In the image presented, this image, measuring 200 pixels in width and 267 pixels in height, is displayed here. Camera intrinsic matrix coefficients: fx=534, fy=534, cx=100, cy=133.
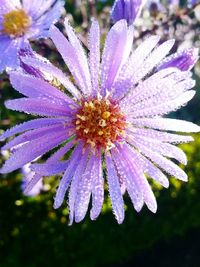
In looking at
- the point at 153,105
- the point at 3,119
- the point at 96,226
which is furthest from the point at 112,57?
the point at 96,226

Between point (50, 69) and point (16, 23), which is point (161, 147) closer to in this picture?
point (50, 69)

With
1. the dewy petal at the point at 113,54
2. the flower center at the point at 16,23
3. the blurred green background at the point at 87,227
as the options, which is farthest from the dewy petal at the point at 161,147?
the blurred green background at the point at 87,227

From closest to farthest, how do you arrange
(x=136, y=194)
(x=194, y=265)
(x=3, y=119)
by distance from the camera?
(x=136, y=194) → (x=3, y=119) → (x=194, y=265)

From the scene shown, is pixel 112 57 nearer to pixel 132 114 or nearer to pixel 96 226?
pixel 132 114

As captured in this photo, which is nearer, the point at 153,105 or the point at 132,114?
the point at 153,105

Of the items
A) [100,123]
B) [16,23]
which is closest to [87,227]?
[100,123]

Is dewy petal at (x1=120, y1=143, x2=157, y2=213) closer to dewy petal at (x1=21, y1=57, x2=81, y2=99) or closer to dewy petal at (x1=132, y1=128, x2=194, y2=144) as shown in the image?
dewy petal at (x1=132, y1=128, x2=194, y2=144)

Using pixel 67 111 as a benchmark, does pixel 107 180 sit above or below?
below
